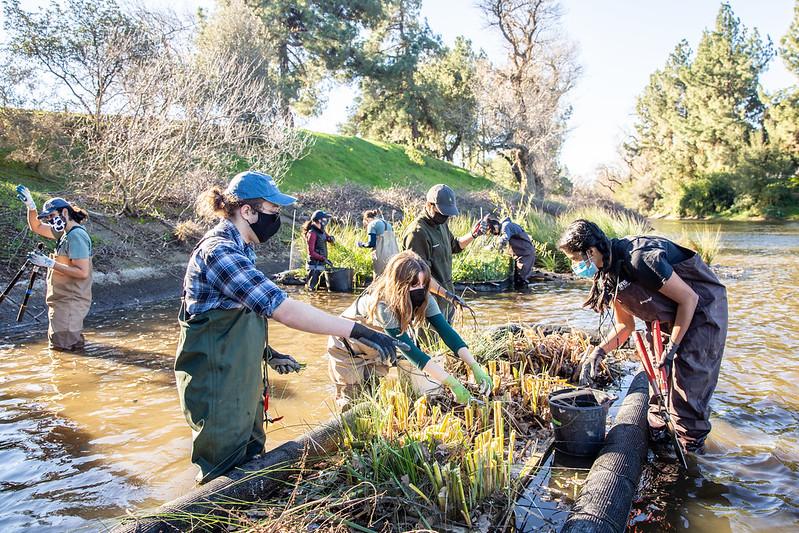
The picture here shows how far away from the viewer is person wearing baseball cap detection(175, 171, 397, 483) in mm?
2668

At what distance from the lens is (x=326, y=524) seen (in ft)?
9.47

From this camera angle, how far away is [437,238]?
234 inches

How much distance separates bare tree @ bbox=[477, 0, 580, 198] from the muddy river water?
26683 millimetres

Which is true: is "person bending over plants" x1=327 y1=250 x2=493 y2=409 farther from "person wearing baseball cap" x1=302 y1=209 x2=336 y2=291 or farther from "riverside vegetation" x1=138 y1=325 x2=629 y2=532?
"person wearing baseball cap" x1=302 y1=209 x2=336 y2=291

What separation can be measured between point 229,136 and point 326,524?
14.1 meters

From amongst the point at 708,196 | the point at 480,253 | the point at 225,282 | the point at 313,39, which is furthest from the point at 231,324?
the point at 708,196

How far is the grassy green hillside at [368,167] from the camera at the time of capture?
91.0 ft

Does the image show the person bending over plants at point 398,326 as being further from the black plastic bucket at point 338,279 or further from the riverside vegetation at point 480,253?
the riverside vegetation at point 480,253

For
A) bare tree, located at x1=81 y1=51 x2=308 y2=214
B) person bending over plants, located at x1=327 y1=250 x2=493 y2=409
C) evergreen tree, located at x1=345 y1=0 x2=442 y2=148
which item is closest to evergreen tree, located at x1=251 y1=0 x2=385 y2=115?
evergreen tree, located at x1=345 y1=0 x2=442 y2=148

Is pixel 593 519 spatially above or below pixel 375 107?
below

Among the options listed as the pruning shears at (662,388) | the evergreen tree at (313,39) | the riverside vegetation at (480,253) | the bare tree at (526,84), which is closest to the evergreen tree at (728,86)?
the bare tree at (526,84)

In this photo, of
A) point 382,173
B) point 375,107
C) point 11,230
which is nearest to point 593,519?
point 11,230

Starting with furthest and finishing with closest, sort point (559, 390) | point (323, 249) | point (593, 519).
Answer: point (323, 249) < point (559, 390) < point (593, 519)

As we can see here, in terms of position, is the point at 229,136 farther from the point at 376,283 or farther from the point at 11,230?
the point at 376,283
